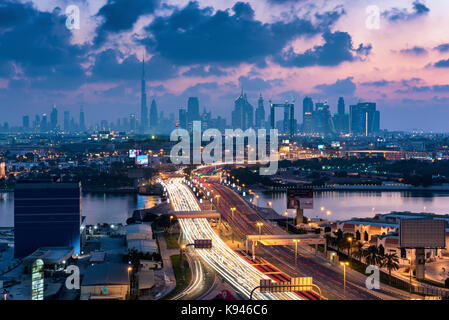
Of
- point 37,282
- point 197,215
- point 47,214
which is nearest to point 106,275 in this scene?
point 37,282

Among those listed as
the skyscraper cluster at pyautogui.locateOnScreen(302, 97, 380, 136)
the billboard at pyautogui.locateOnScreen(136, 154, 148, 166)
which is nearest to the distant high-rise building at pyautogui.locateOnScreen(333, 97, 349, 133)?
the skyscraper cluster at pyautogui.locateOnScreen(302, 97, 380, 136)

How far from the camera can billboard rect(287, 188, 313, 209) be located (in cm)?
945

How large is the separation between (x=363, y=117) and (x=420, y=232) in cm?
7345

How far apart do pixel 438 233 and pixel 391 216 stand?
11.0ft

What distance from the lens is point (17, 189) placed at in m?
8.16

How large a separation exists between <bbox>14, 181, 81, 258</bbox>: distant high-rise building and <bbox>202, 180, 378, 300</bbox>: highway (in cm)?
278

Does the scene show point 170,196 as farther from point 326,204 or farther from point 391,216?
point 391,216

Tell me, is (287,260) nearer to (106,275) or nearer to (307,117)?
(106,275)

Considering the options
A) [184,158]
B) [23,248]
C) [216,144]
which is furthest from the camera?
[216,144]

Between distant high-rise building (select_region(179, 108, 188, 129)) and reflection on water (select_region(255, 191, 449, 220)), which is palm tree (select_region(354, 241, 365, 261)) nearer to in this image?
reflection on water (select_region(255, 191, 449, 220))

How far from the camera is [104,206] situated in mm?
14953

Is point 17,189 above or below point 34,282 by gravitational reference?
above

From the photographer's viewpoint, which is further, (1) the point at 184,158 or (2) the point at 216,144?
(2) the point at 216,144
